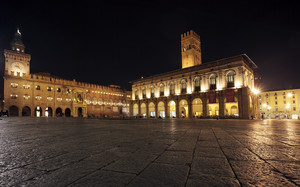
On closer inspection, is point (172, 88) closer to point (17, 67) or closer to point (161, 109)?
point (161, 109)

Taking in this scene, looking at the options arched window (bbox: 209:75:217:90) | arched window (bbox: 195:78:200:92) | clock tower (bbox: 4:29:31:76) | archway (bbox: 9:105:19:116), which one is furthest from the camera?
clock tower (bbox: 4:29:31:76)

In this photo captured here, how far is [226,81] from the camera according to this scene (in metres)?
29.8

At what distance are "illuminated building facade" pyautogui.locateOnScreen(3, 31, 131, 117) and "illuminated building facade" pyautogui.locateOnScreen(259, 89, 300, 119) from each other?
55.8 meters

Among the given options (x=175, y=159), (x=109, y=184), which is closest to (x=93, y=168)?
(x=109, y=184)

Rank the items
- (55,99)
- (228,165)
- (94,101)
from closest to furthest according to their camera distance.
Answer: (228,165)
(55,99)
(94,101)

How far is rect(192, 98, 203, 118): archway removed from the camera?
33594 mm

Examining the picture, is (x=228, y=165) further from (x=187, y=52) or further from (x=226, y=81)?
(x=187, y=52)

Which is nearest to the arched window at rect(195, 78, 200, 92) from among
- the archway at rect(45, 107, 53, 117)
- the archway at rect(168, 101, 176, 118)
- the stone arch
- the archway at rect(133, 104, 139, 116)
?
the archway at rect(168, 101, 176, 118)

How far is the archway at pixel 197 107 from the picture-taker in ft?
110

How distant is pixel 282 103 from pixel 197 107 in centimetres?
4255

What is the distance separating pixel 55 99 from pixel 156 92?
28341 millimetres

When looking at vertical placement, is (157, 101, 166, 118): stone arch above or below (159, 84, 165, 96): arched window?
below

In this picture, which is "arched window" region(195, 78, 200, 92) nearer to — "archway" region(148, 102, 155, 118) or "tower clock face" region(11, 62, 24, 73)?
"archway" region(148, 102, 155, 118)

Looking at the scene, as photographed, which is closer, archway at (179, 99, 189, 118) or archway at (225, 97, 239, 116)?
archway at (225, 97, 239, 116)
